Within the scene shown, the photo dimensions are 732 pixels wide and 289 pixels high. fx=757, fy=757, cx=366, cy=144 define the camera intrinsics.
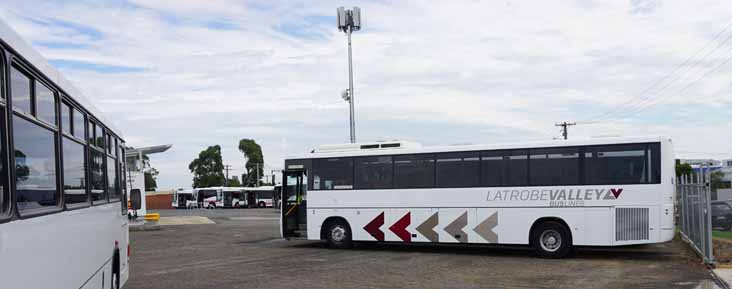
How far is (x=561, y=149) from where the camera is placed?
→ 56.3 ft

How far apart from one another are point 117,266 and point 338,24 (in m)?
25.5

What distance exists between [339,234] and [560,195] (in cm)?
609

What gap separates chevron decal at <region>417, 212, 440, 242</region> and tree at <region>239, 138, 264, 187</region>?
84.9m

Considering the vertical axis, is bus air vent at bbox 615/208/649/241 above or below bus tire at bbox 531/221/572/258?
above

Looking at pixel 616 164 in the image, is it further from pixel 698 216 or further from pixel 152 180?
pixel 152 180

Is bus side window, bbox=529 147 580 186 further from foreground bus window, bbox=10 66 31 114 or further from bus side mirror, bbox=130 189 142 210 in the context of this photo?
foreground bus window, bbox=10 66 31 114

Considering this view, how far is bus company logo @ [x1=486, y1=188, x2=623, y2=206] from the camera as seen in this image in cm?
1655

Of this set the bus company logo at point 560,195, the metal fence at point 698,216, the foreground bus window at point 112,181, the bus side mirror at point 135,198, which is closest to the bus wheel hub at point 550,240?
the bus company logo at point 560,195

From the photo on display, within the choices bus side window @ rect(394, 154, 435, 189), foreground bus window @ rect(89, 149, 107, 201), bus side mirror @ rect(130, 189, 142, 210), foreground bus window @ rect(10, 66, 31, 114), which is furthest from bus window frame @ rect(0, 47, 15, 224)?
bus side window @ rect(394, 154, 435, 189)

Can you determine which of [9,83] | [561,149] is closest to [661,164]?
[561,149]

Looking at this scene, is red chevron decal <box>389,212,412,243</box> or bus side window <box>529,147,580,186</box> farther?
red chevron decal <box>389,212,412,243</box>

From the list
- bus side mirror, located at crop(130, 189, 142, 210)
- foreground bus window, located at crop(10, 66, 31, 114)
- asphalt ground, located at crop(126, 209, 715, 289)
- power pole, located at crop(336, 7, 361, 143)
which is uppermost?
power pole, located at crop(336, 7, 361, 143)

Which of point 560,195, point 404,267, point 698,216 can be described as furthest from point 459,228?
point 698,216

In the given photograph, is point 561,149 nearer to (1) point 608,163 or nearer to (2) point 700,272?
(1) point 608,163
